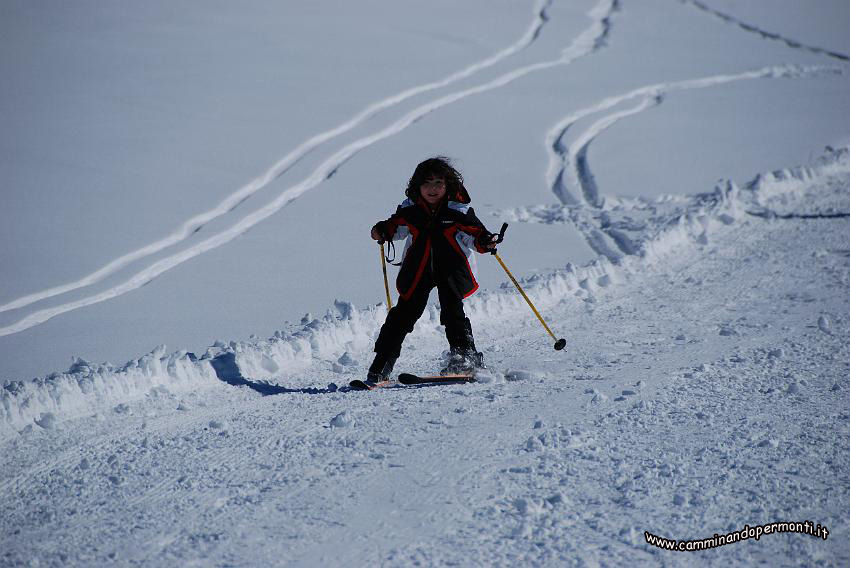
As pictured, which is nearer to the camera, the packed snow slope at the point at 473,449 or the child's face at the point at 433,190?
the packed snow slope at the point at 473,449

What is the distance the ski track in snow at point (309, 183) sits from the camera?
5.18 meters

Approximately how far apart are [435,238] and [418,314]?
410mm

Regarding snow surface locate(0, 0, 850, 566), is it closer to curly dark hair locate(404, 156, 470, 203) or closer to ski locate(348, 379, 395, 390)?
ski locate(348, 379, 395, 390)

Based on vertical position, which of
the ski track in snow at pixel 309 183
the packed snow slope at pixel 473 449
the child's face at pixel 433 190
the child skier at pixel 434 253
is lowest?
the packed snow slope at pixel 473 449

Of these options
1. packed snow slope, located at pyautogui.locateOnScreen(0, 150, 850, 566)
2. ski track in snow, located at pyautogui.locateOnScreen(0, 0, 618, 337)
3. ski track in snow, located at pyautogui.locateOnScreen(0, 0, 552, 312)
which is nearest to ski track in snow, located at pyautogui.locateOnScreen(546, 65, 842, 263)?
packed snow slope, located at pyautogui.locateOnScreen(0, 150, 850, 566)

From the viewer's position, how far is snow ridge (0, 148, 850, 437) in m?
3.63

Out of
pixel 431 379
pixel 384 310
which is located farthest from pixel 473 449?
pixel 384 310

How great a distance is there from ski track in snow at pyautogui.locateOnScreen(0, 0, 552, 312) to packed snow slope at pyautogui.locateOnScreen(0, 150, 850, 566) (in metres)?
1.65

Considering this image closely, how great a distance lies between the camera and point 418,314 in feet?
13.8

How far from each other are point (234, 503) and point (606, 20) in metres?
14.9

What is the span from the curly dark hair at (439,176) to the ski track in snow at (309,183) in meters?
2.39

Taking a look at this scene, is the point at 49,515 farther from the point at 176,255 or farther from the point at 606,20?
the point at 606,20

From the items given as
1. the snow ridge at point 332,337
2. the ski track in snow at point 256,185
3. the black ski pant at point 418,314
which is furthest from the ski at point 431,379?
the ski track in snow at point 256,185

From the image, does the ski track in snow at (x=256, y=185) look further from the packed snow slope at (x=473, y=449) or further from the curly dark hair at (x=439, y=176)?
the curly dark hair at (x=439, y=176)
